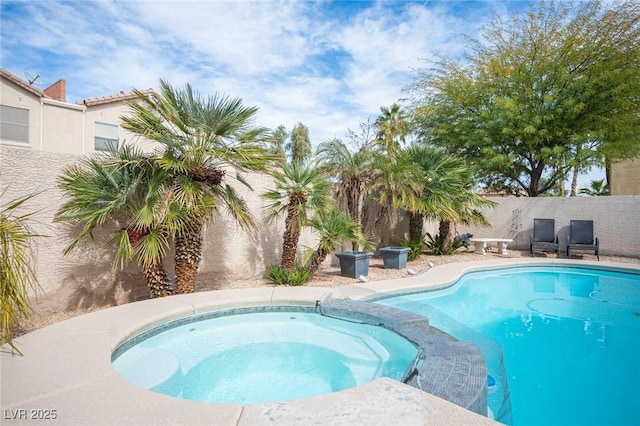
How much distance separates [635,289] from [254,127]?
9562 millimetres

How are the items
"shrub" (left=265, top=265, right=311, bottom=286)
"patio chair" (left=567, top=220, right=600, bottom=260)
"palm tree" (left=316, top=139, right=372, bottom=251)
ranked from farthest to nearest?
"patio chair" (left=567, top=220, right=600, bottom=260) < "palm tree" (left=316, top=139, right=372, bottom=251) < "shrub" (left=265, top=265, right=311, bottom=286)

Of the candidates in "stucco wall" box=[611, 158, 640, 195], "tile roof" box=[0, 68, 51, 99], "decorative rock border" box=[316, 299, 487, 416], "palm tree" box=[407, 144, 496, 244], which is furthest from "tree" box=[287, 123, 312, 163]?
"decorative rock border" box=[316, 299, 487, 416]

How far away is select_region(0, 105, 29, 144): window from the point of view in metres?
12.9

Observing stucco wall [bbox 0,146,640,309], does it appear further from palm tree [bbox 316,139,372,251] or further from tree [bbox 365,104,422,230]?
tree [bbox 365,104,422,230]

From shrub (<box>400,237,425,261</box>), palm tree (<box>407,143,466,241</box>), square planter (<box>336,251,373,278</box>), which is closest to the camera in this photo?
square planter (<box>336,251,373,278</box>)

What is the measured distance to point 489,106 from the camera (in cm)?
1606

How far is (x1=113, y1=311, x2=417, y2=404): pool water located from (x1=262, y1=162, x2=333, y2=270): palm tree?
2.39 metres

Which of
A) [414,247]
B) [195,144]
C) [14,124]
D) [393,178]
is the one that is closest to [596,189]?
[414,247]

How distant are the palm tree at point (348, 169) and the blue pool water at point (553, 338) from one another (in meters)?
3.19

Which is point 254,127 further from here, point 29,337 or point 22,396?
point 22,396

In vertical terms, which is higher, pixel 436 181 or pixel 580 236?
pixel 436 181

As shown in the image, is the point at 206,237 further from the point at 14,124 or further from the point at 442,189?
the point at 14,124

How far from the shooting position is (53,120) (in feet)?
45.3

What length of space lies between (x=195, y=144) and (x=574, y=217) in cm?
1362
